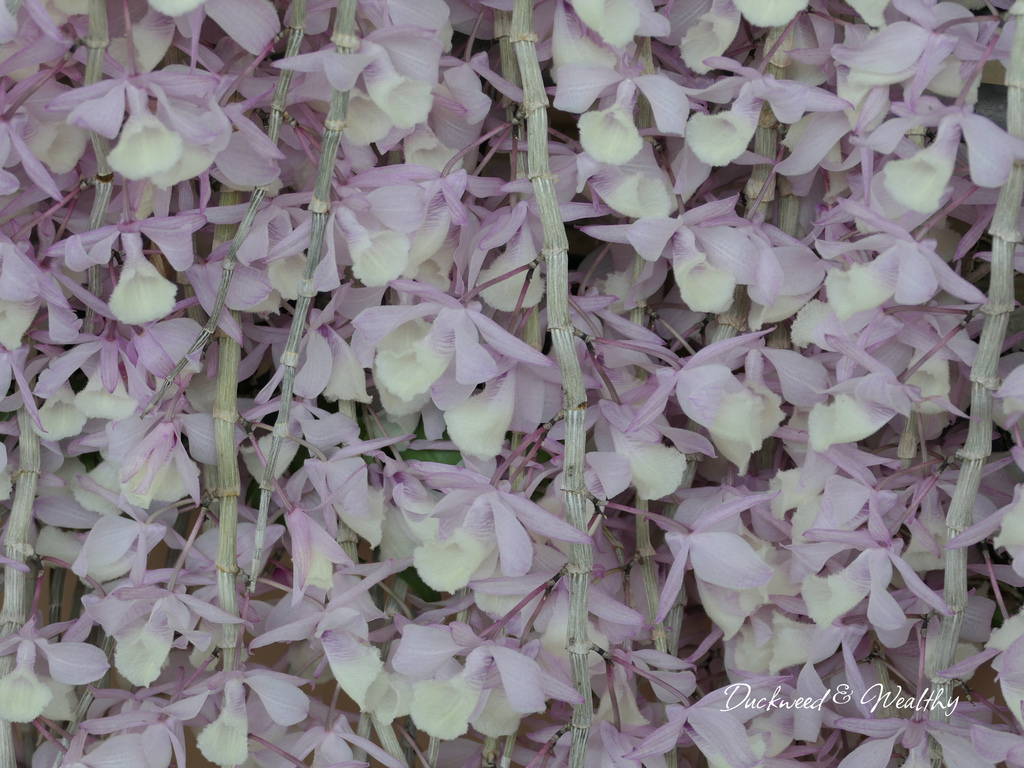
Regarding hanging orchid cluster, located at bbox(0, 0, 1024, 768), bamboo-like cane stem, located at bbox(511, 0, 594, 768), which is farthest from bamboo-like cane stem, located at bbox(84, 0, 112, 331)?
bamboo-like cane stem, located at bbox(511, 0, 594, 768)

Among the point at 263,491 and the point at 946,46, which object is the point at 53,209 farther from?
the point at 946,46

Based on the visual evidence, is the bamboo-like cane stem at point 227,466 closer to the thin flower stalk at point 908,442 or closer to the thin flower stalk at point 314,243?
the thin flower stalk at point 314,243

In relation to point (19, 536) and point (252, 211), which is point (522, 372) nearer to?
point (252, 211)

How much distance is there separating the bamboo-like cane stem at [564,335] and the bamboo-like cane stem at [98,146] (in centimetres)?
17

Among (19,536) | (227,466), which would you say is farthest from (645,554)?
(19,536)

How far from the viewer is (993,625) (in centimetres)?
54

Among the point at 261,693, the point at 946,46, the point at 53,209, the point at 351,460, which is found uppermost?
the point at 946,46

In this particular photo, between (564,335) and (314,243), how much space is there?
13 centimetres

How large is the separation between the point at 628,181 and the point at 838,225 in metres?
0.11

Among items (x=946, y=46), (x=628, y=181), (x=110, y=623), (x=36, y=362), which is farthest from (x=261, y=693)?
(x=946, y=46)

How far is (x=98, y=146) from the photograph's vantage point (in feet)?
1.43

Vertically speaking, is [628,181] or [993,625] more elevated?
[628,181]

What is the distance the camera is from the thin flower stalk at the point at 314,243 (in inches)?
16.0

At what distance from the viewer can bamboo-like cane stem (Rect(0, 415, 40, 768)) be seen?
19.3 inches
